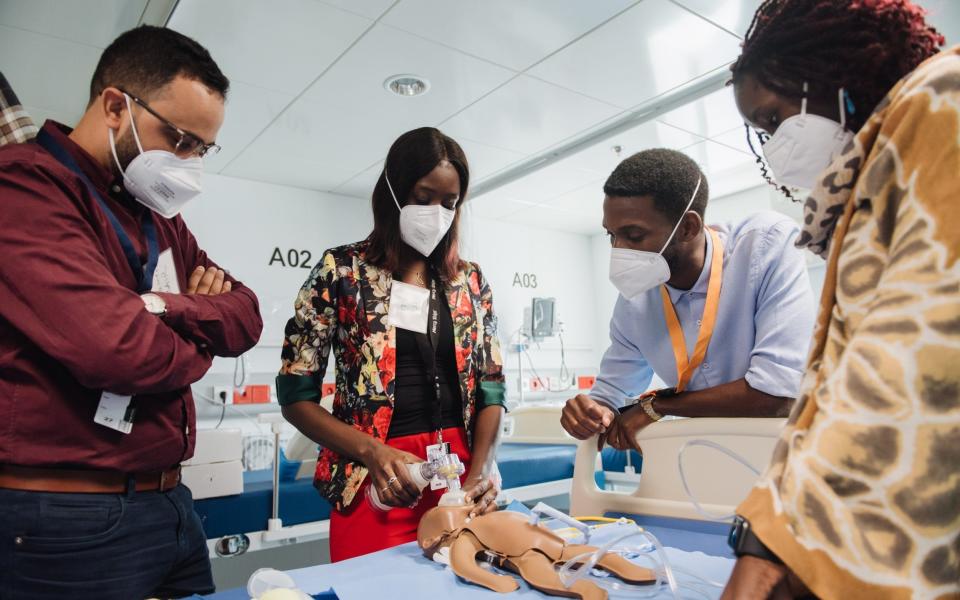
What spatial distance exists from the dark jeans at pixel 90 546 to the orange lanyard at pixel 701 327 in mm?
1261

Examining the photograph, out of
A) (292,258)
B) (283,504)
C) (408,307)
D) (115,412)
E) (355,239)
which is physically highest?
(355,239)

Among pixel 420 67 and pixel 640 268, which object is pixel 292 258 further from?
pixel 640 268

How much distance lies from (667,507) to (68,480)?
123 centimetres

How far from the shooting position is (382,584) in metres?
0.95

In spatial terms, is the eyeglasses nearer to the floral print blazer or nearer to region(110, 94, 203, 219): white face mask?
region(110, 94, 203, 219): white face mask

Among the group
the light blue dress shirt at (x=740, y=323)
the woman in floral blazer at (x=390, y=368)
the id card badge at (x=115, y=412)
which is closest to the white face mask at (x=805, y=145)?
the light blue dress shirt at (x=740, y=323)

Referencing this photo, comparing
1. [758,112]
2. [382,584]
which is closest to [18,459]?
[382,584]

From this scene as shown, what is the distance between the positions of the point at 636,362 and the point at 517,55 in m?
2.06

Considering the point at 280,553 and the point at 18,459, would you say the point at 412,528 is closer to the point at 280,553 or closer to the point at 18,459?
the point at 18,459

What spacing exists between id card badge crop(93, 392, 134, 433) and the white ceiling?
2.17 meters

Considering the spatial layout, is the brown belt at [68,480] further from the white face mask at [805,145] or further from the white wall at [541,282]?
the white wall at [541,282]

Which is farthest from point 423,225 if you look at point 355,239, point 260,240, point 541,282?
point 541,282

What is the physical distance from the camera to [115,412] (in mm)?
1136

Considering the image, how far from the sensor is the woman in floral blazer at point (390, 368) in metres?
1.40
